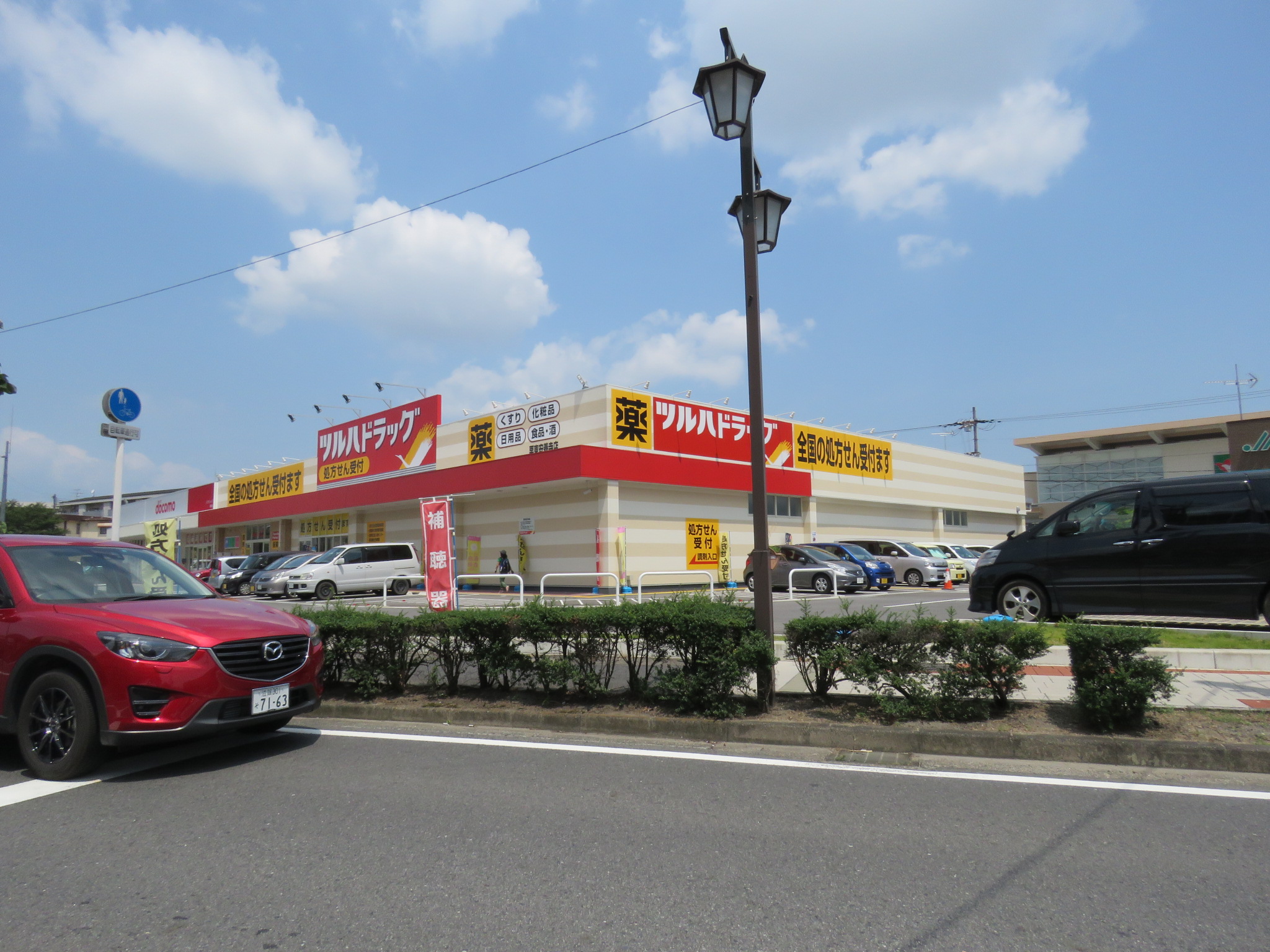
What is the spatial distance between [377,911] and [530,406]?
2373cm

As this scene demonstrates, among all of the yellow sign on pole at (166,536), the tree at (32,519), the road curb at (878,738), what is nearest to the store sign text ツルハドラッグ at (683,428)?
the road curb at (878,738)

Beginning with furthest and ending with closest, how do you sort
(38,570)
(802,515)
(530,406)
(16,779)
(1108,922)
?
1. (802,515)
2. (530,406)
3. (38,570)
4. (16,779)
5. (1108,922)

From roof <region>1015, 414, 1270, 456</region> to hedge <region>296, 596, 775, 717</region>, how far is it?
5243 cm

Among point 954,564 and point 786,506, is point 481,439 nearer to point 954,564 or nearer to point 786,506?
point 786,506

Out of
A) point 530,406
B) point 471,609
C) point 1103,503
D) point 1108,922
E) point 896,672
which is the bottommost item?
point 1108,922

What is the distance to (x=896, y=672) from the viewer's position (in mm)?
6238

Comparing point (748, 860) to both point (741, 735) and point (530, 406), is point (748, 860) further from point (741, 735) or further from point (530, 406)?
point (530, 406)

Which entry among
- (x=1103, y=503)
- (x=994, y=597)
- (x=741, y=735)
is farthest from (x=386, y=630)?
(x=1103, y=503)

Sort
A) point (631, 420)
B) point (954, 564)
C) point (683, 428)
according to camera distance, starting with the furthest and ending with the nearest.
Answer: point (954, 564)
point (683, 428)
point (631, 420)

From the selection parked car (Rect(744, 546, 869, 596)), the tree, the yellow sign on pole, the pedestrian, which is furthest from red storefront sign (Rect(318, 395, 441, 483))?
the tree

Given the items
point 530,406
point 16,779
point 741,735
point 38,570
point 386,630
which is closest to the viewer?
point 16,779

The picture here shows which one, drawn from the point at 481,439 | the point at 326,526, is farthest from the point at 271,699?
the point at 326,526

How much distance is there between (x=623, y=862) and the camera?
3656 millimetres

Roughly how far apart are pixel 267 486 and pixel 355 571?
18191 millimetres
